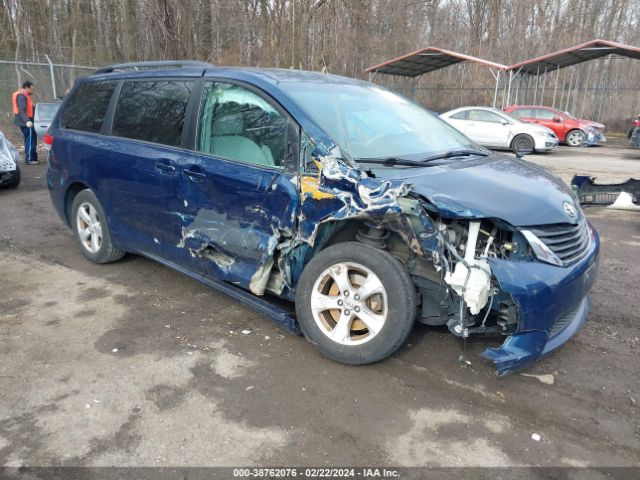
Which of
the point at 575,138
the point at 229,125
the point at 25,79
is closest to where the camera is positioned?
the point at 229,125

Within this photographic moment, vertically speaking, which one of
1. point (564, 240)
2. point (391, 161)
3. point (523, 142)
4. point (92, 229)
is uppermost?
point (391, 161)

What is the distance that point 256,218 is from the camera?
3490 millimetres

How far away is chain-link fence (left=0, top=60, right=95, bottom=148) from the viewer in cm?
1495

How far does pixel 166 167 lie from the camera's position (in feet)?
13.2

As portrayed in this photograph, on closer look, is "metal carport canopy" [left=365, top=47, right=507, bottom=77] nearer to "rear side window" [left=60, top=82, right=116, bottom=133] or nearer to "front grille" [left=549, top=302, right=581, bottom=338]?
"rear side window" [left=60, top=82, right=116, bottom=133]

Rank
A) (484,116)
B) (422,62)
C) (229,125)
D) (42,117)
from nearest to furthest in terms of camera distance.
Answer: (229,125) → (42,117) → (484,116) → (422,62)

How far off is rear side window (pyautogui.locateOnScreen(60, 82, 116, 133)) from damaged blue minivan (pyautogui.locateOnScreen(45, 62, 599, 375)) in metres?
0.27

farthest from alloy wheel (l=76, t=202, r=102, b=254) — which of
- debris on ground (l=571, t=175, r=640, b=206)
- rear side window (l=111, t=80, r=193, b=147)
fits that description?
debris on ground (l=571, t=175, r=640, b=206)

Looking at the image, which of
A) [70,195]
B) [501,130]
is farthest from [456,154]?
[501,130]

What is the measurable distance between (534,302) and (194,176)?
244 cm

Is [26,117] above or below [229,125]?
below

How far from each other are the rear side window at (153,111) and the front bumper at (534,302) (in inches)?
103

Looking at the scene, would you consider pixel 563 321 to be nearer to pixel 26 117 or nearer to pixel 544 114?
pixel 26 117

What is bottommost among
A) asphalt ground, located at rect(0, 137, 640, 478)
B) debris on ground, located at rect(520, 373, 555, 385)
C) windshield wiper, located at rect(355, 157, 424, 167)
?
asphalt ground, located at rect(0, 137, 640, 478)
